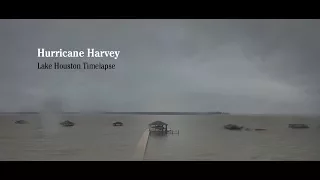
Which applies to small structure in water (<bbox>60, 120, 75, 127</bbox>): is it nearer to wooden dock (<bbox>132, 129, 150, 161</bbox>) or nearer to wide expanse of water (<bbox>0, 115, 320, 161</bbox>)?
wide expanse of water (<bbox>0, 115, 320, 161</bbox>)

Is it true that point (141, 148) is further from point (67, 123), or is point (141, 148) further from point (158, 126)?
point (67, 123)

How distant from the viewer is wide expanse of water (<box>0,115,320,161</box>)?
8.34ft

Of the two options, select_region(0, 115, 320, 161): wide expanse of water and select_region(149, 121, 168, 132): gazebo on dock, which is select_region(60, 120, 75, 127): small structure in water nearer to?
select_region(0, 115, 320, 161): wide expanse of water

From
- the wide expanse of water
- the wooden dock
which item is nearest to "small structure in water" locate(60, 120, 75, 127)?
the wide expanse of water

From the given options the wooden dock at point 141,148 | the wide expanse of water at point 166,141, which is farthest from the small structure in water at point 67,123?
the wooden dock at point 141,148

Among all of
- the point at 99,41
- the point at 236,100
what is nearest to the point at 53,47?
the point at 99,41

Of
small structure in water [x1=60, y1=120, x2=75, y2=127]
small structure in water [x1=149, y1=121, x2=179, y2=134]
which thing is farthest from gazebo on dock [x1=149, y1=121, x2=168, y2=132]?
small structure in water [x1=60, y1=120, x2=75, y2=127]

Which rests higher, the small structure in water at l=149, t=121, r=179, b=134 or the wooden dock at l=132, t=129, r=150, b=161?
the small structure in water at l=149, t=121, r=179, b=134

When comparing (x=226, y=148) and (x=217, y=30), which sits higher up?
(x=217, y=30)

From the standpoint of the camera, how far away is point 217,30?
101 inches

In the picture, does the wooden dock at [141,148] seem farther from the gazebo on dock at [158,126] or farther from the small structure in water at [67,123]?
the small structure in water at [67,123]
